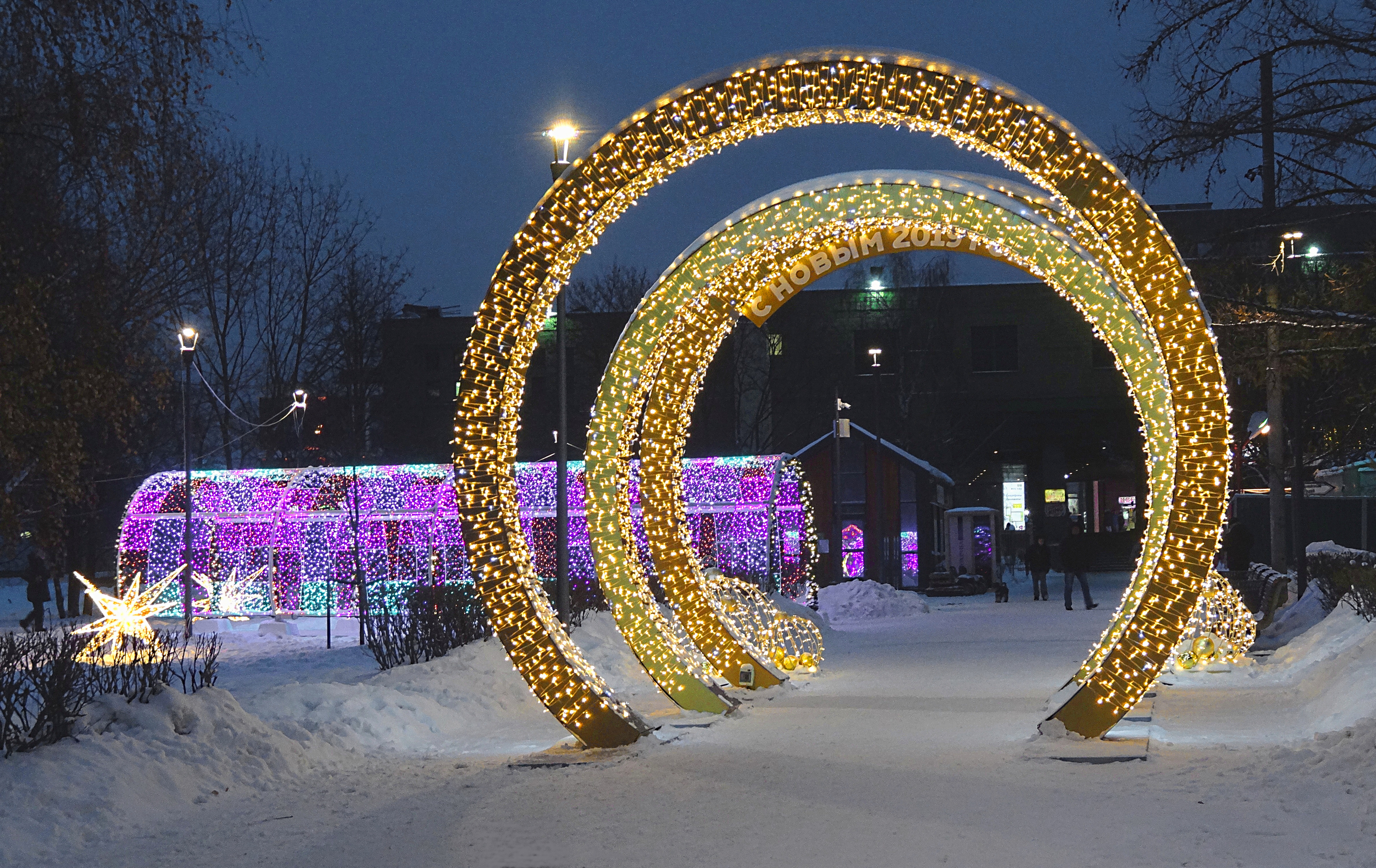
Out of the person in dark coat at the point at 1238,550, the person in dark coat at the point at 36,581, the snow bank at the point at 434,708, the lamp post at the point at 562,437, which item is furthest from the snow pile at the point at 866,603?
the person in dark coat at the point at 36,581

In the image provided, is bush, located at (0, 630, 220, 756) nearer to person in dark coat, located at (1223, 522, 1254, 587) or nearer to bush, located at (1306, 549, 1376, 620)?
bush, located at (1306, 549, 1376, 620)

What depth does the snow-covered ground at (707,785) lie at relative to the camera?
748 cm

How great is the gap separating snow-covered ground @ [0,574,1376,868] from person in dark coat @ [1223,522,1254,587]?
859 centimetres

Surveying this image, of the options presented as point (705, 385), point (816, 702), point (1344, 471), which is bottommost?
point (816, 702)

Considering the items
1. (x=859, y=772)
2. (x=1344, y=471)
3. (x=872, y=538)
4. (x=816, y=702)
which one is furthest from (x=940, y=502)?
(x=859, y=772)

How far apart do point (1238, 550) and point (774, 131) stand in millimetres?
15458

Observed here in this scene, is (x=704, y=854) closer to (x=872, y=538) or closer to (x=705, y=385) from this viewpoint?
(x=872, y=538)

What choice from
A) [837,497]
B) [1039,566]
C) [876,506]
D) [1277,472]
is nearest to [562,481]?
[1277,472]

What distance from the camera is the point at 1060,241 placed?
40.6 feet

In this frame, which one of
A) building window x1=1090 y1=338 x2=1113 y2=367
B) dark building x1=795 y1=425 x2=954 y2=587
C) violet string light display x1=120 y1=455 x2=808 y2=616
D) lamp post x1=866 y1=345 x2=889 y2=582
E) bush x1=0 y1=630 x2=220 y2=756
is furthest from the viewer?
building window x1=1090 y1=338 x2=1113 y2=367

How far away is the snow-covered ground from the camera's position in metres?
7.48

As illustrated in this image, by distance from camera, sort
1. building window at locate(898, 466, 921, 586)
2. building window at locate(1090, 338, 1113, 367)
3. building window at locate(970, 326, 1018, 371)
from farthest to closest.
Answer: building window at locate(970, 326, 1018, 371) → building window at locate(1090, 338, 1113, 367) → building window at locate(898, 466, 921, 586)

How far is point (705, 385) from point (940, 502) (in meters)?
8.09

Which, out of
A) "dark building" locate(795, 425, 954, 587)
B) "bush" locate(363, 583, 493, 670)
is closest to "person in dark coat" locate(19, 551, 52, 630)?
"bush" locate(363, 583, 493, 670)
